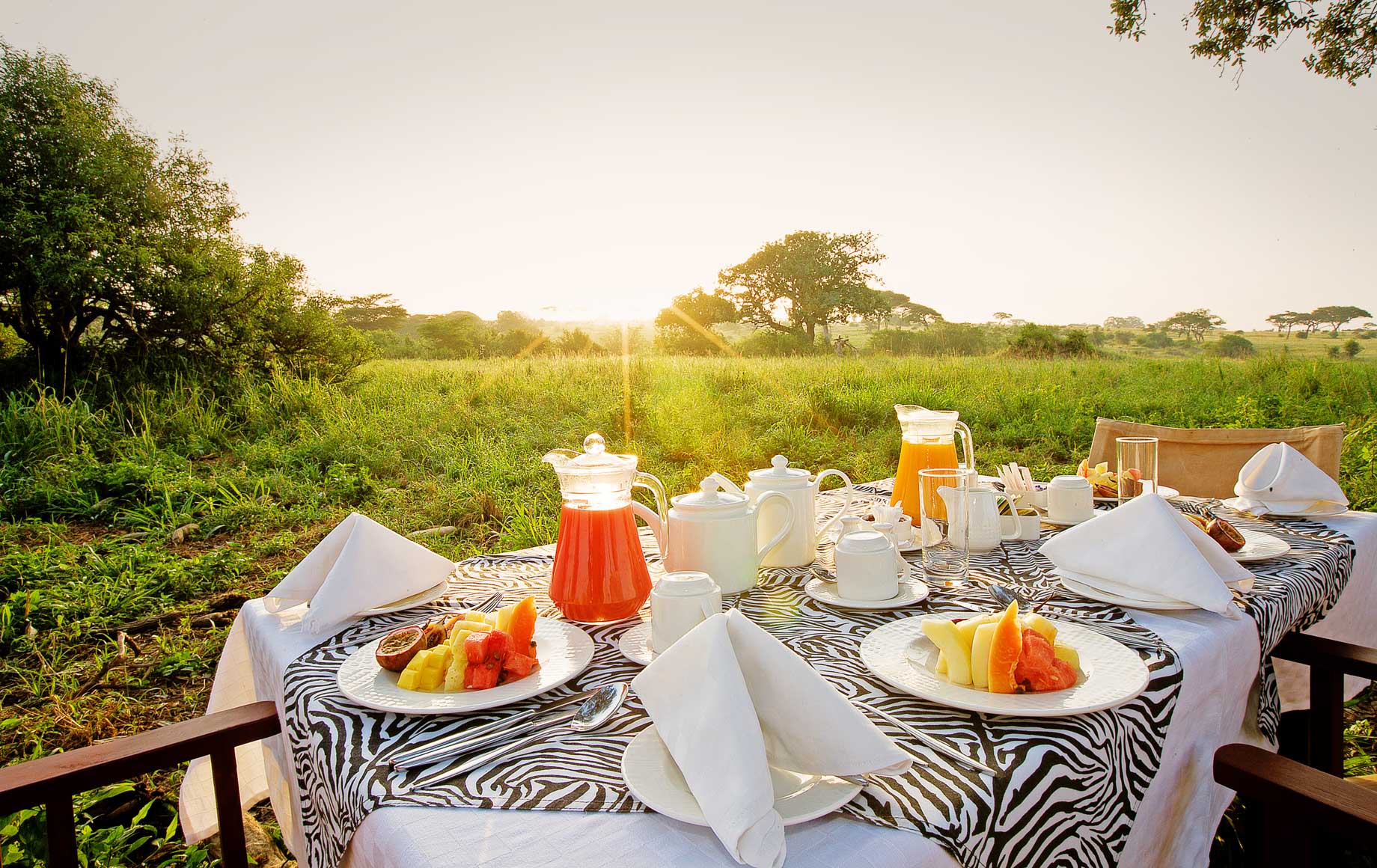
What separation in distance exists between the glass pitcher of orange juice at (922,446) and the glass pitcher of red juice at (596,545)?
0.67 meters

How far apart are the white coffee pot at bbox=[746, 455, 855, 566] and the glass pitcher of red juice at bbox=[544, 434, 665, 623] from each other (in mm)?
283

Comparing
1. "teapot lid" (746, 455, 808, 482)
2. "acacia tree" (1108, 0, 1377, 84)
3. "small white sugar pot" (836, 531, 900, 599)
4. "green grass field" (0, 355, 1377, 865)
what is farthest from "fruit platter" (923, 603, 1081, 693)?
"acacia tree" (1108, 0, 1377, 84)

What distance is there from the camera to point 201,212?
613 centimetres

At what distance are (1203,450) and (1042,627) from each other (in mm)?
1970

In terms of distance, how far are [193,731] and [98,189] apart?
6595 mm

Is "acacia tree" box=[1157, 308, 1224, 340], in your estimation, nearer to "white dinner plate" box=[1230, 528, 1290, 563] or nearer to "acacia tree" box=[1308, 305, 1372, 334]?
"acacia tree" box=[1308, 305, 1372, 334]

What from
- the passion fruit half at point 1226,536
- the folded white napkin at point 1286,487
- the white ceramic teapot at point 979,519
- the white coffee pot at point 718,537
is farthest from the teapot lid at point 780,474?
the folded white napkin at point 1286,487

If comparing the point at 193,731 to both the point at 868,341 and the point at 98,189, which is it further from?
the point at 868,341

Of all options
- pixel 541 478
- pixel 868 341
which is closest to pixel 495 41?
pixel 541 478

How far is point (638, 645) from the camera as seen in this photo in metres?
0.90

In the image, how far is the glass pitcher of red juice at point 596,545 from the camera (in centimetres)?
101

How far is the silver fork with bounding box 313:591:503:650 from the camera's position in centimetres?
97

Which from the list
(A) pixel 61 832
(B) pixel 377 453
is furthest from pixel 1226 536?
(B) pixel 377 453

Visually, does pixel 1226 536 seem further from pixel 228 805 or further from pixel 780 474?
pixel 228 805
